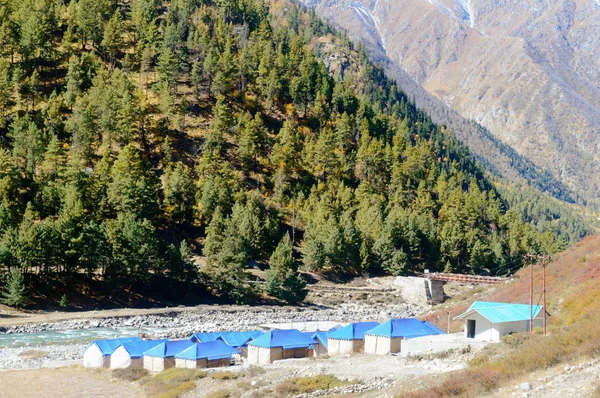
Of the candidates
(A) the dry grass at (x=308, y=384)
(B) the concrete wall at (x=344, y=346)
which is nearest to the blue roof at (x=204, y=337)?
(B) the concrete wall at (x=344, y=346)

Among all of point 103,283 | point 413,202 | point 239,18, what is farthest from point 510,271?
point 239,18

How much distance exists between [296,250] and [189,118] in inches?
1251

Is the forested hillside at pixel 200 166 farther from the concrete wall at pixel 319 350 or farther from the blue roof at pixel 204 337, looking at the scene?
the concrete wall at pixel 319 350

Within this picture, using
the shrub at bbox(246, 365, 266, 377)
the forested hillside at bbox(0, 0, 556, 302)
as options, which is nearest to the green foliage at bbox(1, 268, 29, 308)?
the forested hillside at bbox(0, 0, 556, 302)

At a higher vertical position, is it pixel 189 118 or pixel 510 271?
pixel 189 118

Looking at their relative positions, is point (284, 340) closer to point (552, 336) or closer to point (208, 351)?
point (208, 351)

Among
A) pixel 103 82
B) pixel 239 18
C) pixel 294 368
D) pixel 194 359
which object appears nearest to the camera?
pixel 294 368

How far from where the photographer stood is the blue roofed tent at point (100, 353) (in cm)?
4225

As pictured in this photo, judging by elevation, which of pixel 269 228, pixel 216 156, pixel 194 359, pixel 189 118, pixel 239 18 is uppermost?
pixel 239 18

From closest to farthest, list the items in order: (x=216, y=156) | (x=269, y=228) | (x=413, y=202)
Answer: (x=269, y=228), (x=216, y=156), (x=413, y=202)

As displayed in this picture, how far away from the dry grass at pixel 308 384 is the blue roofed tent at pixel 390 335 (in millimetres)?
9069

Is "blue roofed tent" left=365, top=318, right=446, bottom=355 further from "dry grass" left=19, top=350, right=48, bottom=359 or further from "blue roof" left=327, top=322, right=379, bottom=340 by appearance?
"dry grass" left=19, top=350, right=48, bottom=359

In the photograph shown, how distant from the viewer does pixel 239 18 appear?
14950 centimetres

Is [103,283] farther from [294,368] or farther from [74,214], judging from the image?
[294,368]
